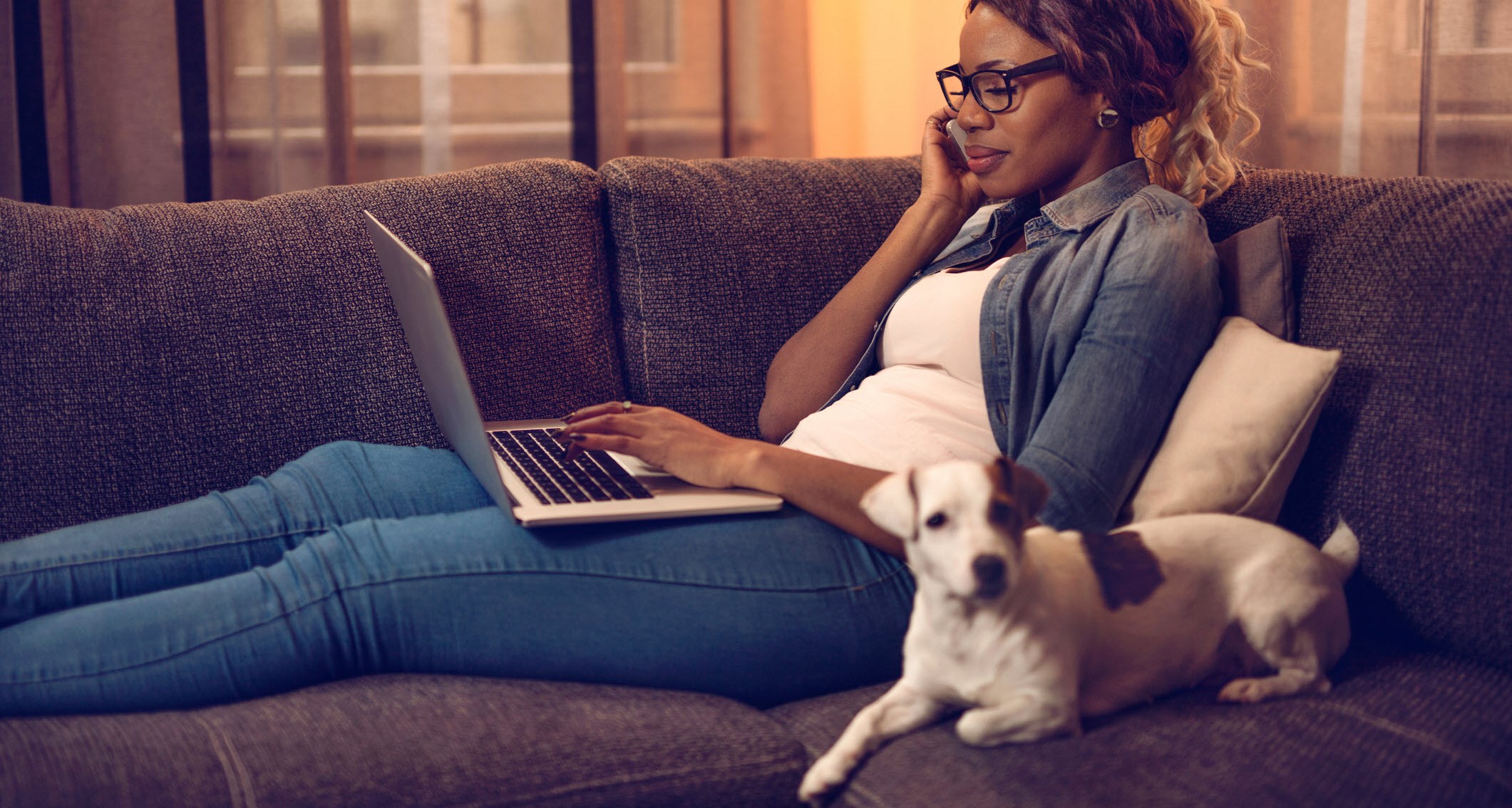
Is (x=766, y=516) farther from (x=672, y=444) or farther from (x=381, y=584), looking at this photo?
(x=381, y=584)

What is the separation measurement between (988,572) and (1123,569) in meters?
0.19

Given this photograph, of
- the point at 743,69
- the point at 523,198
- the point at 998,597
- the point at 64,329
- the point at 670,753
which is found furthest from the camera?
the point at 743,69

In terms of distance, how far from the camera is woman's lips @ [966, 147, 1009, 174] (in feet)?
4.63

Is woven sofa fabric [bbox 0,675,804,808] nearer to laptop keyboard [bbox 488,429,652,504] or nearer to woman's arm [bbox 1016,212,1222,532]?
laptop keyboard [bbox 488,429,652,504]

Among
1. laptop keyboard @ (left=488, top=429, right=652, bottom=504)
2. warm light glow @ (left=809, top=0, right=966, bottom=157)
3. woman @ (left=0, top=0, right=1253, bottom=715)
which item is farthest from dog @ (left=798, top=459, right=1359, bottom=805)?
warm light glow @ (left=809, top=0, right=966, bottom=157)

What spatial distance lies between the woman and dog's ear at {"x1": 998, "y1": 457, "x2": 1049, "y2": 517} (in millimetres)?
196

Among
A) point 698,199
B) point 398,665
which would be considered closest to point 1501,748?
point 398,665

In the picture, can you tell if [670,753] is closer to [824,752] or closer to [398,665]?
[824,752]

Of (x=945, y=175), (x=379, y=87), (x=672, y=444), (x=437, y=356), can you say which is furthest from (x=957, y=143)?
(x=379, y=87)

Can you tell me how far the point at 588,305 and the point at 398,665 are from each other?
0.71 meters

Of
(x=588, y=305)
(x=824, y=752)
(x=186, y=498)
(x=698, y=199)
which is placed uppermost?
(x=698, y=199)

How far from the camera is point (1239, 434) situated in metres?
1.12

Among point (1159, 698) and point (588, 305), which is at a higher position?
point (588, 305)

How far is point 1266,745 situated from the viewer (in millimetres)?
952
